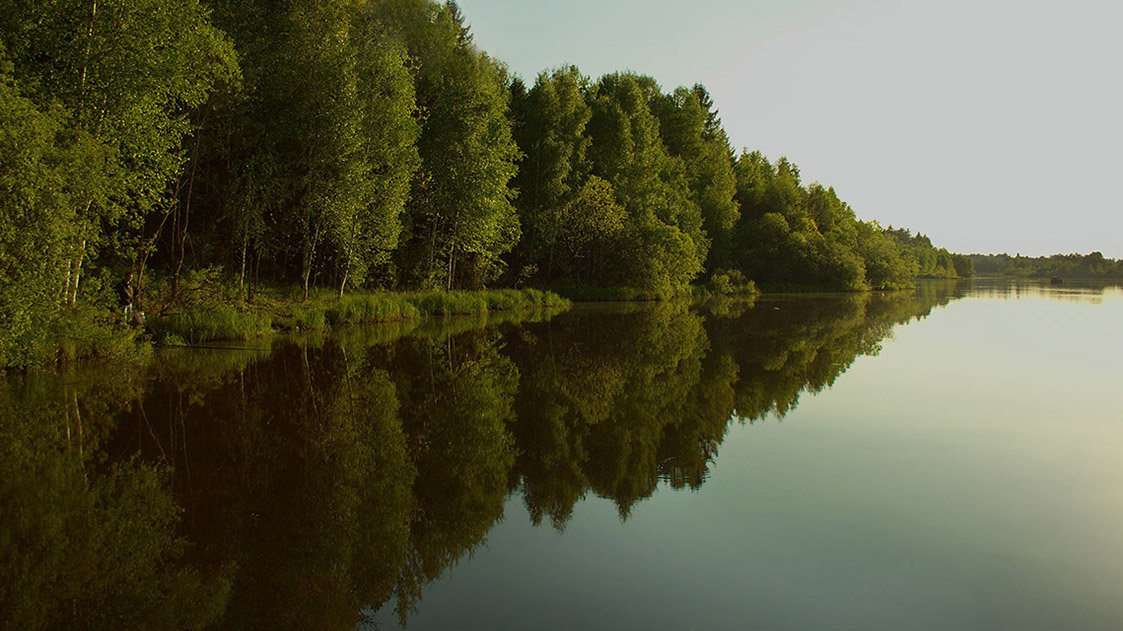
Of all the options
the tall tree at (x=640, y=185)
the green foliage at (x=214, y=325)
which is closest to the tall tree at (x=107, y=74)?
the green foliage at (x=214, y=325)

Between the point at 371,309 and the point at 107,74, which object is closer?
the point at 107,74

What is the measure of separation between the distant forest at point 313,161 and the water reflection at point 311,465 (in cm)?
366

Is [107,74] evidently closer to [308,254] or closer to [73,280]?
[73,280]

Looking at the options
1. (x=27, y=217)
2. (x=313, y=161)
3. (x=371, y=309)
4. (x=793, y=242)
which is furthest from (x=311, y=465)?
(x=793, y=242)

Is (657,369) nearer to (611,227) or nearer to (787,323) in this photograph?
(787,323)

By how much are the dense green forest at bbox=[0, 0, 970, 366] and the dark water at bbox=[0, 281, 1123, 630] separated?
358 cm

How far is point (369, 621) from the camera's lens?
4641 millimetres

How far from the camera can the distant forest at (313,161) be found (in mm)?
13523

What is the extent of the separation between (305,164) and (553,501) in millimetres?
21677

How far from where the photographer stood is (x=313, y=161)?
81.8ft

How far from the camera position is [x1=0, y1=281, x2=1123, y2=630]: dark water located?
488 cm

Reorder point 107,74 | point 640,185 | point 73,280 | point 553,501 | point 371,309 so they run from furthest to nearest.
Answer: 1. point 640,185
2. point 371,309
3. point 73,280
4. point 107,74
5. point 553,501

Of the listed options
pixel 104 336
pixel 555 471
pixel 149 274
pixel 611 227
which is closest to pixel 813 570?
pixel 555 471

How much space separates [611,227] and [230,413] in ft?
114
